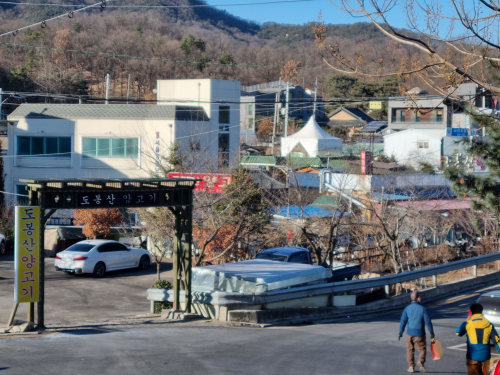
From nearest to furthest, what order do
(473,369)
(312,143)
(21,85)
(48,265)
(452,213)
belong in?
(473,369) < (48,265) < (452,213) < (312,143) < (21,85)

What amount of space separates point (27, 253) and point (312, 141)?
48596 mm

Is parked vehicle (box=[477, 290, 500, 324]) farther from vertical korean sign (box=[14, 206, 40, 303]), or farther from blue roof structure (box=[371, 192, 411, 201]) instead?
blue roof structure (box=[371, 192, 411, 201])

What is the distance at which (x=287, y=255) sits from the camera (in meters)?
20.0

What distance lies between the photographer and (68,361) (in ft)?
31.1

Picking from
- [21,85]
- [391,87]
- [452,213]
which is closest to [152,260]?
[452,213]

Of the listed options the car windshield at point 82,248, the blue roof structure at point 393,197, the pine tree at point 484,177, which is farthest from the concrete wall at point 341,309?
the car windshield at point 82,248

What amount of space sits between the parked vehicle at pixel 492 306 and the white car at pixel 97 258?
49.4 ft

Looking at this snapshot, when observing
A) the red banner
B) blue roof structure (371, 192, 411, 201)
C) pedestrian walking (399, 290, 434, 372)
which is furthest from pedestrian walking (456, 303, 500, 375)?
blue roof structure (371, 192, 411, 201)

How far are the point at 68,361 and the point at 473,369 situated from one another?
20.4ft

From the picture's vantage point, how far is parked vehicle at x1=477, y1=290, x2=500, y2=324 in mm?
12609

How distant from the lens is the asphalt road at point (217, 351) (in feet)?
30.8

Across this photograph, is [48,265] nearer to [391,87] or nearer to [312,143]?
[312,143]

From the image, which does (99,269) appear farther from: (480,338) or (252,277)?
(480,338)

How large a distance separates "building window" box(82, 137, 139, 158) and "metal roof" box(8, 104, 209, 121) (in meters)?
1.63
